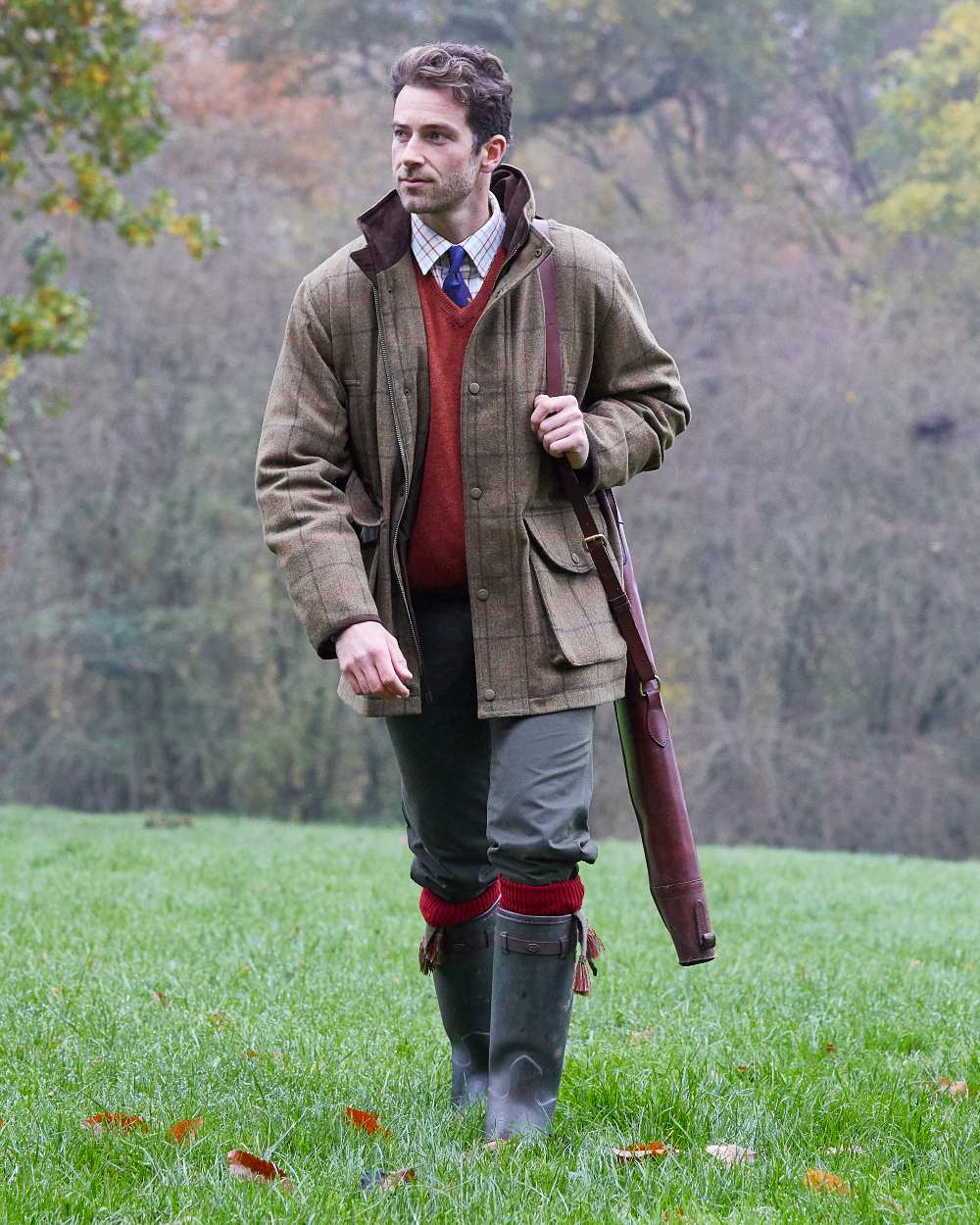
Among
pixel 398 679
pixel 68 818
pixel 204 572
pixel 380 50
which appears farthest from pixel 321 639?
pixel 380 50

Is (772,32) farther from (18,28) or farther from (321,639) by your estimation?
(321,639)

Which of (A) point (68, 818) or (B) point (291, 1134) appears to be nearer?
(B) point (291, 1134)

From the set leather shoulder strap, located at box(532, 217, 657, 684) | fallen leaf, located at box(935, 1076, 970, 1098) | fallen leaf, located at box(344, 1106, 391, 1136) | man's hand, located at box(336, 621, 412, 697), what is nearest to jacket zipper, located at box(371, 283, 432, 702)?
man's hand, located at box(336, 621, 412, 697)

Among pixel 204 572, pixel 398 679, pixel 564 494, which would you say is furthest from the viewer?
pixel 204 572

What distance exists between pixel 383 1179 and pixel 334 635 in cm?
106

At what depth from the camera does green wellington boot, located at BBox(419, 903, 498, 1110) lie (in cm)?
386

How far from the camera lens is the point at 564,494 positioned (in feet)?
11.8

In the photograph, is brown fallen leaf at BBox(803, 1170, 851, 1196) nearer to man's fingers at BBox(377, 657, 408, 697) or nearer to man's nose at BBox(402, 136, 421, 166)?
man's fingers at BBox(377, 657, 408, 697)

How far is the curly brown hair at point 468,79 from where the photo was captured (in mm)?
3402

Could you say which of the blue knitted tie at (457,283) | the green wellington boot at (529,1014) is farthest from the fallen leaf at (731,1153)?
the blue knitted tie at (457,283)

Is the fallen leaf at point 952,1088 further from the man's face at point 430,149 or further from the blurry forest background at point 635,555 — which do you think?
the blurry forest background at point 635,555

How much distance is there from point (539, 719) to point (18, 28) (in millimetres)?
9585

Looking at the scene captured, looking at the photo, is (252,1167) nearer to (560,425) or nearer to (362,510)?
(362,510)

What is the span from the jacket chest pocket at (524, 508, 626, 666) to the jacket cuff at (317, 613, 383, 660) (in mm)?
363
